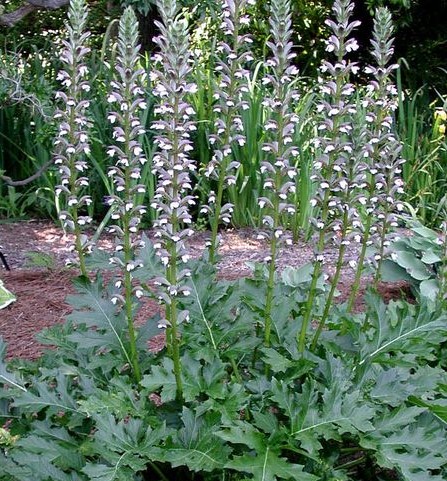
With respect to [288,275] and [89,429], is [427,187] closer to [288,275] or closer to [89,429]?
[288,275]

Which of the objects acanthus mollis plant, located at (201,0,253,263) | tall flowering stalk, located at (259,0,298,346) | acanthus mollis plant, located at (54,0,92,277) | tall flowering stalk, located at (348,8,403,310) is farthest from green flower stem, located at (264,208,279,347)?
acanthus mollis plant, located at (54,0,92,277)

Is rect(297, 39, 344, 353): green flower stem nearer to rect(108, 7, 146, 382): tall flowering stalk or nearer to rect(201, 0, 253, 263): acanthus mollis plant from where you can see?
rect(201, 0, 253, 263): acanthus mollis plant

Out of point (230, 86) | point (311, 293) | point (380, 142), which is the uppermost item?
point (230, 86)

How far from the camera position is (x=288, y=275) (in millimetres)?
4363

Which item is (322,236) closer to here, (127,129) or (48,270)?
(127,129)

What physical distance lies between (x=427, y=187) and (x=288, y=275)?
10.1ft

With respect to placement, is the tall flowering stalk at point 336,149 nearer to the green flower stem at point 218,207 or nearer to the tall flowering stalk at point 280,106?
the tall flowering stalk at point 280,106

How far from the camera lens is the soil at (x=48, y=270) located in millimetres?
4617

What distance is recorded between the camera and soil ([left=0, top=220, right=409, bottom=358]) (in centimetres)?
462

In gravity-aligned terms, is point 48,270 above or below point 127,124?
below

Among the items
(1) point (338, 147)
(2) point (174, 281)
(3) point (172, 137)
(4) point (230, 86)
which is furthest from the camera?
(4) point (230, 86)

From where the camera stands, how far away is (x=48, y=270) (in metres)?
5.48

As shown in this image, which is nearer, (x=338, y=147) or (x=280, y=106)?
(x=280, y=106)

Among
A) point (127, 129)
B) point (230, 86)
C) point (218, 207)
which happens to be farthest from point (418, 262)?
point (127, 129)
